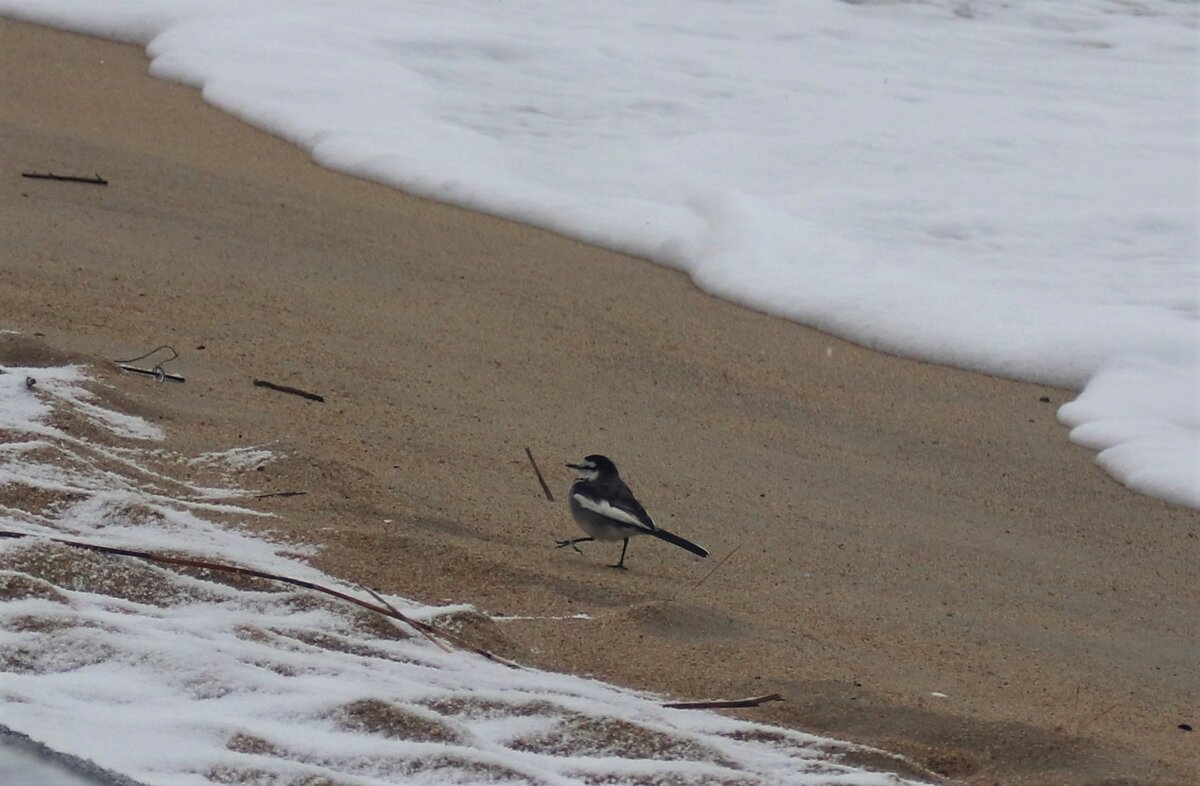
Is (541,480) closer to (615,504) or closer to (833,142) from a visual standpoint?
(615,504)

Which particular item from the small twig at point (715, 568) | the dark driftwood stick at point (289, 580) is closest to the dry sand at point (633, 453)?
the small twig at point (715, 568)

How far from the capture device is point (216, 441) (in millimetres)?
4199

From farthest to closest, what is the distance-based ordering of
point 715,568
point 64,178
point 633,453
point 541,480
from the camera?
point 64,178 → point 633,453 → point 541,480 → point 715,568

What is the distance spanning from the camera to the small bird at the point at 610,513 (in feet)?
12.8

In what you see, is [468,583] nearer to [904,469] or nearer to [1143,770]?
[1143,770]

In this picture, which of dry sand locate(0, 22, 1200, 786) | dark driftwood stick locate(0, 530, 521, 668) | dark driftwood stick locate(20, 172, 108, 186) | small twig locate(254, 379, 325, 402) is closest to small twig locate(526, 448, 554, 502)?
dry sand locate(0, 22, 1200, 786)

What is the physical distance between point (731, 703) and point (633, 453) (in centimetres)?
186

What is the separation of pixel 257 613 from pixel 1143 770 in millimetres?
1709

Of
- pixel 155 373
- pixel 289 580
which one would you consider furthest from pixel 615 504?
pixel 155 373

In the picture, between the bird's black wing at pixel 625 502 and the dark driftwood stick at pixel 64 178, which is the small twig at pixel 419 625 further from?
the dark driftwood stick at pixel 64 178

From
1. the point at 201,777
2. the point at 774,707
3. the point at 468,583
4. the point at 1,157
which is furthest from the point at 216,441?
the point at 1,157

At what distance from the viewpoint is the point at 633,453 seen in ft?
16.1

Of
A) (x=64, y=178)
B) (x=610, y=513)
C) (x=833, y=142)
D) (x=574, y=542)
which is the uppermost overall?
(x=833, y=142)

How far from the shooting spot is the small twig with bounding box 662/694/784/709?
3.04m
